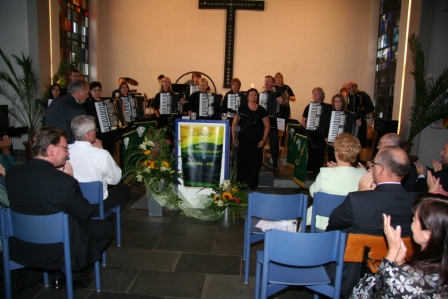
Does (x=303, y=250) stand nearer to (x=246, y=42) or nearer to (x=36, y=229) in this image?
(x=36, y=229)

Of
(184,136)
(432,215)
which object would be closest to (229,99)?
(184,136)

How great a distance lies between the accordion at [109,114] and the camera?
576cm

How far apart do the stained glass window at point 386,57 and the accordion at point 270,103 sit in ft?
8.91

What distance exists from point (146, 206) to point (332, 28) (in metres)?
7.30

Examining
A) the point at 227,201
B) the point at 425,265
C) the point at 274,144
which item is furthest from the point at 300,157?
the point at 425,265

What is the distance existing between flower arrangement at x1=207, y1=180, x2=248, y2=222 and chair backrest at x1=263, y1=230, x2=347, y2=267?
7.85ft

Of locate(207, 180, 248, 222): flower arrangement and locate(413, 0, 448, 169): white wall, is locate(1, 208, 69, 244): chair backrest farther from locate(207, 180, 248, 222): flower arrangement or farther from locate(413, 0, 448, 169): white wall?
locate(413, 0, 448, 169): white wall

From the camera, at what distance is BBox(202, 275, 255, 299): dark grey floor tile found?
10.1 feet

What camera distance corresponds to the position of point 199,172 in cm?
512

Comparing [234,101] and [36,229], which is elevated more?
[234,101]

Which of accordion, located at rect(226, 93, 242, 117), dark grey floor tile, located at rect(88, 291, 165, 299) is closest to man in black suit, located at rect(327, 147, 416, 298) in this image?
dark grey floor tile, located at rect(88, 291, 165, 299)

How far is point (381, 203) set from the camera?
2.40 metres

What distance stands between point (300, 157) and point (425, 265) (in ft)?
14.0

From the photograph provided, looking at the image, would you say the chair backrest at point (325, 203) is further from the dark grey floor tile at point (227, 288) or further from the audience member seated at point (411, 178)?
the audience member seated at point (411, 178)
